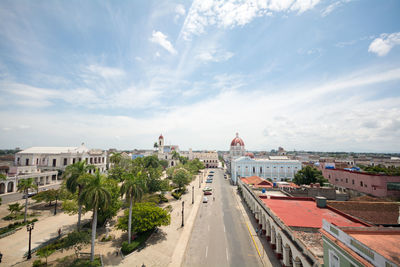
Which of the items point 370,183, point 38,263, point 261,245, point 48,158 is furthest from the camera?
point 48,158

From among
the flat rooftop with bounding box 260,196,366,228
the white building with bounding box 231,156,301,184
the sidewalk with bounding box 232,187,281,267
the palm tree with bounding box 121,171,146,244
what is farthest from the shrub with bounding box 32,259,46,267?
the white building with bounding box 231,156,301,184

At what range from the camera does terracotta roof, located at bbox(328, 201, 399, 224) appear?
21.4 meters

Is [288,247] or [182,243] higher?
[288,247]

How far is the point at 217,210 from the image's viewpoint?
127 ft

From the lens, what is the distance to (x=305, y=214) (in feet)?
71.8

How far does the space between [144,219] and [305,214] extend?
20286 mm

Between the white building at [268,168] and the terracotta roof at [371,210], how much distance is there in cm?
4508

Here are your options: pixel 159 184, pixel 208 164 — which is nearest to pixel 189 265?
pixel 159 184

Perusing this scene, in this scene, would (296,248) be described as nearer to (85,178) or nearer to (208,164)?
(85,178)

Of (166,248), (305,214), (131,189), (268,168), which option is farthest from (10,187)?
(268,168)

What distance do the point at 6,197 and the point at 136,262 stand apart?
46.9 m

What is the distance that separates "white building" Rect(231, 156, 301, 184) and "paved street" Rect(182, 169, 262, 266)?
3413 centimetres

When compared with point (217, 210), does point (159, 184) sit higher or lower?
higher

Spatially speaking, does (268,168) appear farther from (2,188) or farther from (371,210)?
(2,188)
